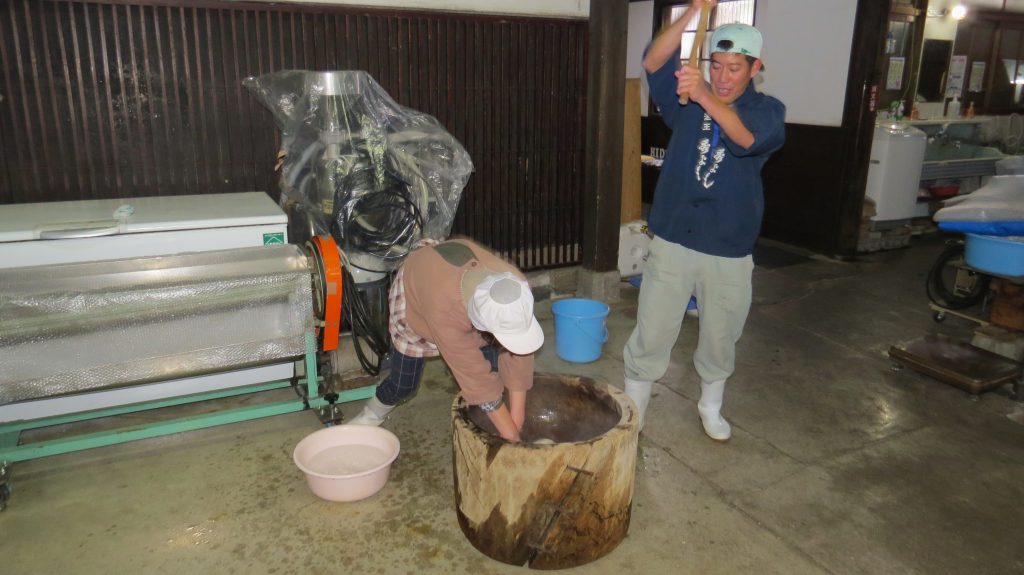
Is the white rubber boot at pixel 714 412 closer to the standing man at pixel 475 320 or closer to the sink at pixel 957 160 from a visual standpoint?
the standing man at pixel 475 320

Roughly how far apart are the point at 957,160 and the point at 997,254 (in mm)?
4215

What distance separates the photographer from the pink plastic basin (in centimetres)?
297

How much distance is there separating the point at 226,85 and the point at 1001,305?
523 centimetres

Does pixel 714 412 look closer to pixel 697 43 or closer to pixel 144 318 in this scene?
pixel 697 43

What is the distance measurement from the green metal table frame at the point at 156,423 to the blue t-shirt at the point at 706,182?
186 centimetres

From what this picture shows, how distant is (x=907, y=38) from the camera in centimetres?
817

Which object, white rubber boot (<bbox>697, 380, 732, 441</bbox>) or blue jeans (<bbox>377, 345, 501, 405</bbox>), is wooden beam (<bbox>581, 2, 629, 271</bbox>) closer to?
white rubber boot (<bbox>697, 380, 732, 441</bbox>)

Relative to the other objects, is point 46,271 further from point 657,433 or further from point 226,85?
point 657,433

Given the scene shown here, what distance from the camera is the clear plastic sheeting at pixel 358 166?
386 cm

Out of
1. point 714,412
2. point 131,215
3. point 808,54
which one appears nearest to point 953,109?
point 808,54

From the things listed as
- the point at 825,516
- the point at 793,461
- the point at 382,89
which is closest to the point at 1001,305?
the point at 793,461

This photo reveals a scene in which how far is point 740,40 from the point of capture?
3.00 m

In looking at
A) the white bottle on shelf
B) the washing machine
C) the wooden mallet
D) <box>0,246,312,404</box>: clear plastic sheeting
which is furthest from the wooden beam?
the white bottle on shelf

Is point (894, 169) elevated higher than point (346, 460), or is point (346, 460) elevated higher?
point (894, 169)
